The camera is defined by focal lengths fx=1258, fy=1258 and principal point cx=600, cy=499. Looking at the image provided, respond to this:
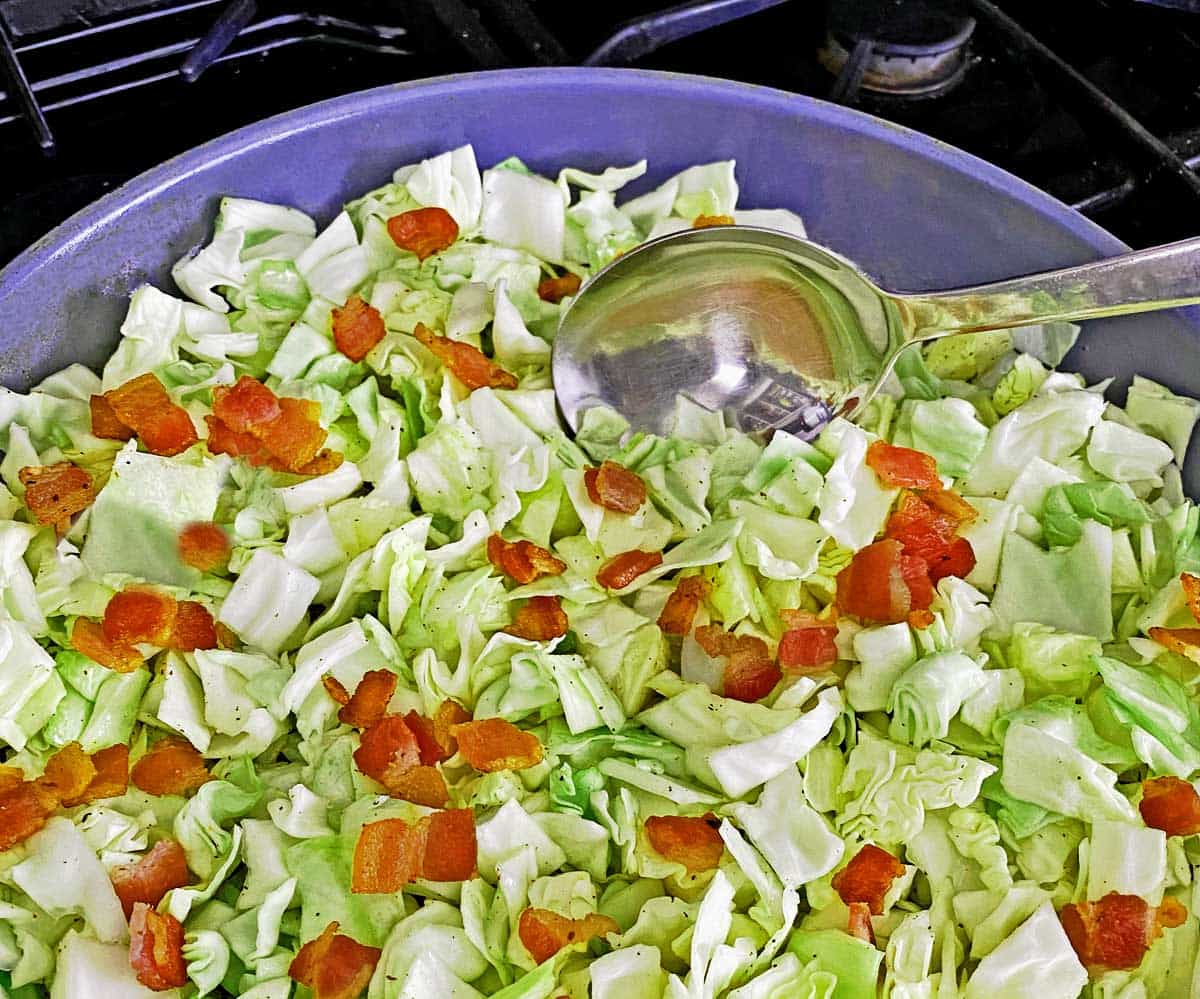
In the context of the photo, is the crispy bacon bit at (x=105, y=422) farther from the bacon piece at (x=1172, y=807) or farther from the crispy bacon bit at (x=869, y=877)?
the bacon piece at (x=1172, y=807)

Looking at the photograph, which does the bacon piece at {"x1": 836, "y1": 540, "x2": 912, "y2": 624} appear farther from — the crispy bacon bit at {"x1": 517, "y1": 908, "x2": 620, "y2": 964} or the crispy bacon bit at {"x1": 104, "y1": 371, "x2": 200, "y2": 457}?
the crispy bacon bit at {"x1": 104, "y1": 371, "x2": 200, "y2": 457}

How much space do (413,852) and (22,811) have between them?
0.39 meters

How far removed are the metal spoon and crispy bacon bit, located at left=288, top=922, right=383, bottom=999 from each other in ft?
2.28

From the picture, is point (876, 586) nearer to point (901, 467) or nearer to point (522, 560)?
point (901, 467)

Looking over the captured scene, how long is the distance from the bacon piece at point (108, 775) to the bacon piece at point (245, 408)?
0.40 m

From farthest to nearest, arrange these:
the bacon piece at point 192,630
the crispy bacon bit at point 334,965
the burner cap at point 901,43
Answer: the burner cap at point 901,43 < the bacon piece at point 192,630 < the crispy bacon bit at point 334,965

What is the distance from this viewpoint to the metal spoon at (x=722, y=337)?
1.59 metres

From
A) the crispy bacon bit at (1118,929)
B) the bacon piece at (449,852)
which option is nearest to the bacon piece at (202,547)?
the bacon piece at (449,852)

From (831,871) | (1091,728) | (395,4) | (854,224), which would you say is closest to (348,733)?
(831,871)

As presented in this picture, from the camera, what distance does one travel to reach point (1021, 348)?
168 centimetres

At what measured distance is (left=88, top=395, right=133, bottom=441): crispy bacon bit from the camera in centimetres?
153

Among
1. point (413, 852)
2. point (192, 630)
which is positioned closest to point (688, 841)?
point (413, 852)

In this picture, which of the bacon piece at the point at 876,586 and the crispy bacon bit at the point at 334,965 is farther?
the bacon piece at the point at 876,586

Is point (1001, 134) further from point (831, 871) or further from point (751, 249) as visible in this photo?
point (831, 871)
